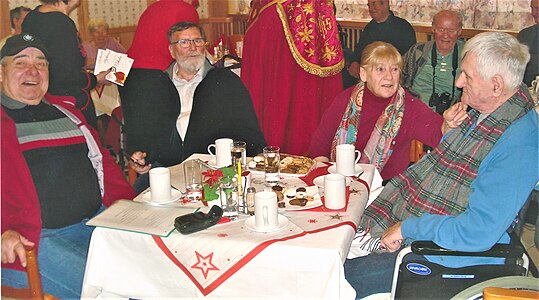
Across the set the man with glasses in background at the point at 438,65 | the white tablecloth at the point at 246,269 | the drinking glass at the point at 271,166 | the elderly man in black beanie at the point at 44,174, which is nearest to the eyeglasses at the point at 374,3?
the man with glasses in background at the point at 438,65

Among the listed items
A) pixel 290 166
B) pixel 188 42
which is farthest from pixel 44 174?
pixel 290 166

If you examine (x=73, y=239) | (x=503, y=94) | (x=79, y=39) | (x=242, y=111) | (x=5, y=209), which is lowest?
(x=73, y=239)

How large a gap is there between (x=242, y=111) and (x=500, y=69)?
1.24 meters

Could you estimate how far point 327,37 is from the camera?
297 centimetres

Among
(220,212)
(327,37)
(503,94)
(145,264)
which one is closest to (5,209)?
(145,264)

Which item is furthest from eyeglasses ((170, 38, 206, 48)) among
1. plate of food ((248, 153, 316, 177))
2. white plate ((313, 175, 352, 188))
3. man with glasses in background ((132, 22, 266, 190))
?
white plate ((313, 175, 352, 188))

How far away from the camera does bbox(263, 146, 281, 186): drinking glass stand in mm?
2504

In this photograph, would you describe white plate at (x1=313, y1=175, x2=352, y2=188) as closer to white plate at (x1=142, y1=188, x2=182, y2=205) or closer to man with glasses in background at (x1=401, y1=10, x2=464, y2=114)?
white plate at (x1=142, y1=188, x2=182, y2=205)

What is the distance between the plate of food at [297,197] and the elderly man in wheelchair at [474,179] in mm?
279

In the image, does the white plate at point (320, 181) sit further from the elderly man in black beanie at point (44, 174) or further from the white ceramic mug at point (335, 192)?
the elderly man in black beanie at point (44, 174)

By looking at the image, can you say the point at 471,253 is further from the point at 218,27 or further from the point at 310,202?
the point at 218,27

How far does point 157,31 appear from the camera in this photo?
2.81m

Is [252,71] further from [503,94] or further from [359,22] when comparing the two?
[503,94]

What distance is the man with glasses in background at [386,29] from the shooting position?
285 centimetres
